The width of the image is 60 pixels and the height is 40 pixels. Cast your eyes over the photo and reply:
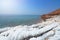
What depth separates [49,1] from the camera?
1740 mm

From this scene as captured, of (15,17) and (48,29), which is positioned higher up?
(15,17)

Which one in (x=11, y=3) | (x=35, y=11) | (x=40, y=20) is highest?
(x=11, y=3)

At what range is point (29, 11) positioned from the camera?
5.79 feet

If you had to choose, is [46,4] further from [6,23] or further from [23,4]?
[6,23]

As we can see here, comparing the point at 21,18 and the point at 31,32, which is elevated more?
the point at 21,18

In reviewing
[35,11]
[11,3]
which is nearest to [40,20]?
[35,11]

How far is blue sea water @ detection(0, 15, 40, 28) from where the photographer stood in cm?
176

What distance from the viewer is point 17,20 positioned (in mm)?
1803

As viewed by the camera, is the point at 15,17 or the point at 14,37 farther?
the point at 15,17

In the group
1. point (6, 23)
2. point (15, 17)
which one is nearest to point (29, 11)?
point (15, 17)

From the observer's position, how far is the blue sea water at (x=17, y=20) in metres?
1.76

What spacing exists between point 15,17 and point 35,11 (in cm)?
29

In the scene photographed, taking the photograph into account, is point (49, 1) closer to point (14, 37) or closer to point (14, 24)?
point (14, 24)

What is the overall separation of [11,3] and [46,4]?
48 centimetres
